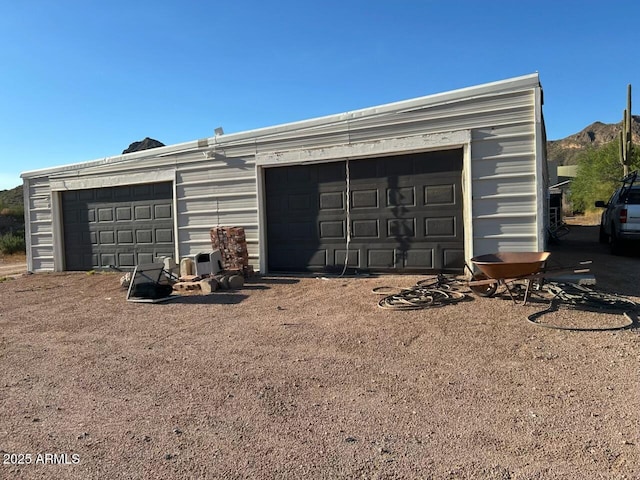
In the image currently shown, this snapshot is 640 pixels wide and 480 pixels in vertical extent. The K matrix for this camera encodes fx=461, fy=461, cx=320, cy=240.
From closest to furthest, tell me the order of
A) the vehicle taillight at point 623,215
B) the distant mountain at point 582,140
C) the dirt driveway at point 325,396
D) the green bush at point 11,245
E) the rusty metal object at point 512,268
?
1. the dirt driveway at point 325,396
2. the rusty metal object at point 512,268
3. the vehicle taillight at point 623,215
4. the green bush at point 11,245
5. the distant mountain at point 582,140

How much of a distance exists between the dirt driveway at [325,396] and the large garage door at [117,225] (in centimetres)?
491

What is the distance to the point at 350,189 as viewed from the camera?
897cm

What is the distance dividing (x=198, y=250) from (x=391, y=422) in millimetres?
8114

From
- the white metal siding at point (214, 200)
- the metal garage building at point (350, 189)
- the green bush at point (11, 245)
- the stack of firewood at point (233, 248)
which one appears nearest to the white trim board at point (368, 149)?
the metal garage building at point (350, 189)

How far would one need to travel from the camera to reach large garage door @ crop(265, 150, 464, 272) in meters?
8.23

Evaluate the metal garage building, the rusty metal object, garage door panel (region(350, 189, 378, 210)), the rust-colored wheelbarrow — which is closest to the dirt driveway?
the rust-colored wheelbarrow

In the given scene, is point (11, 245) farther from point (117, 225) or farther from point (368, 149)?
point (368, 149)

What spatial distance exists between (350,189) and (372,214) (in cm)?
67

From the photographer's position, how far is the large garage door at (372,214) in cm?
823

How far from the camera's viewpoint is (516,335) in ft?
15.7

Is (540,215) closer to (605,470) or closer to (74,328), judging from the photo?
(605,470)

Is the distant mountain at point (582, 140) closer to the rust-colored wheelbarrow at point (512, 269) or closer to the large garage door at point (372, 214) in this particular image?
the large garage door at point (372, 214)

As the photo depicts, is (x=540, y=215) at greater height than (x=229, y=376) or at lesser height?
greater

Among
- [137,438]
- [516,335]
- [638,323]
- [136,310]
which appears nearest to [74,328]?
[136,310]
